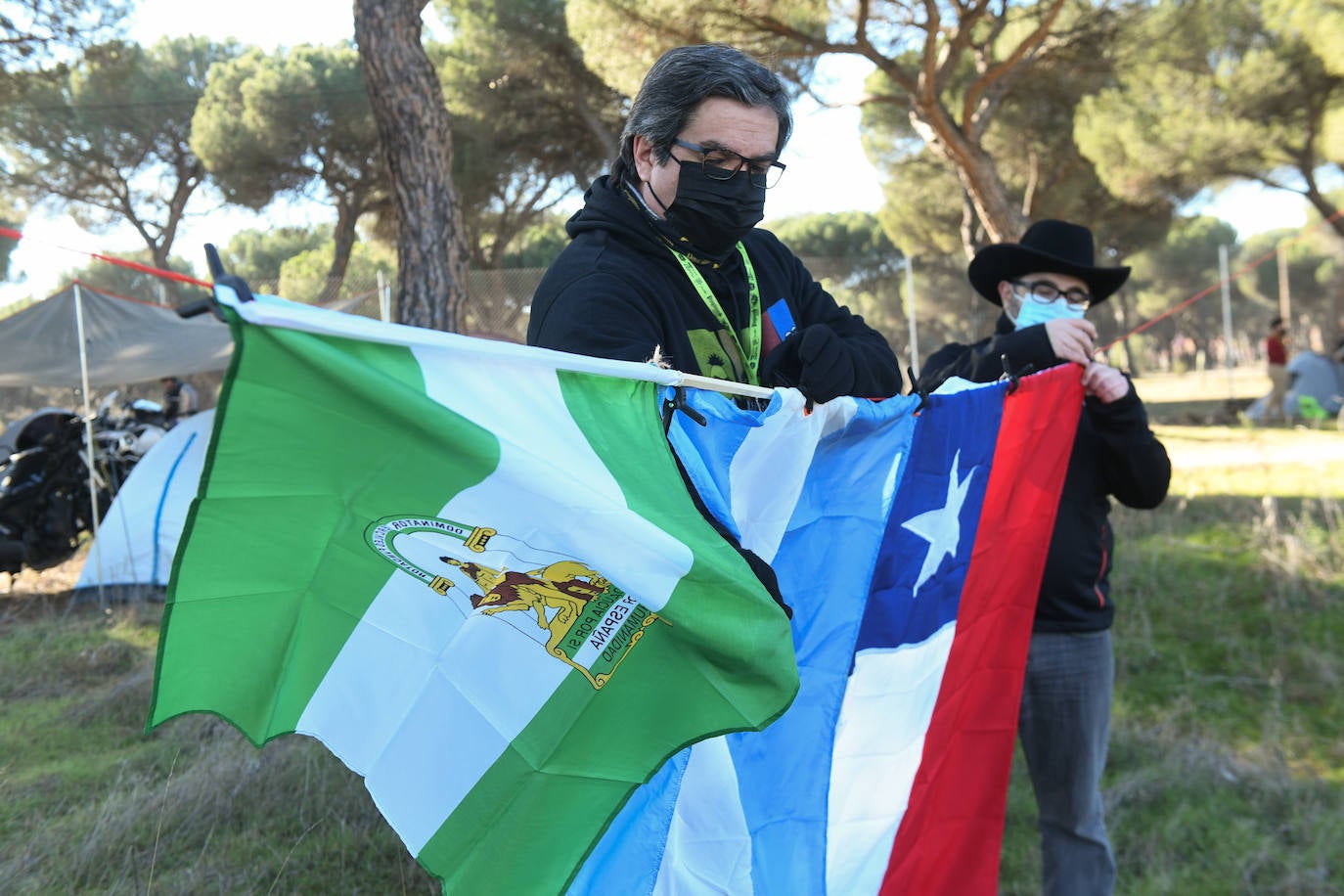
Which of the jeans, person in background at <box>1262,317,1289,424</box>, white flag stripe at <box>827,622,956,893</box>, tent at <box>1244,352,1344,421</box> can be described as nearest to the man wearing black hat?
the jeans

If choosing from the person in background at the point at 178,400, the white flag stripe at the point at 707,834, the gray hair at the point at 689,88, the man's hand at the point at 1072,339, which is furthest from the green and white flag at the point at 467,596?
the person in background at the point at 178,400

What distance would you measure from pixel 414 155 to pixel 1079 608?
4.66 meters

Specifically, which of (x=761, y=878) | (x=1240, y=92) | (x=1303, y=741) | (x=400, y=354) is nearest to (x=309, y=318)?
(x=400, y=354)

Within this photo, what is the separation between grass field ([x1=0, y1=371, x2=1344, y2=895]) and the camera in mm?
3174

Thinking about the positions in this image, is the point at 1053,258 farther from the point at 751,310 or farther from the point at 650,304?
the point at 650,304

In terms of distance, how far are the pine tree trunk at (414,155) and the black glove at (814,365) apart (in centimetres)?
440

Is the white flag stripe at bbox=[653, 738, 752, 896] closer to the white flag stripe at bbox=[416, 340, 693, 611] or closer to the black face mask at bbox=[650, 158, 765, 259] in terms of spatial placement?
the white flag stripe at bbox=[416, 340, 693, 611]

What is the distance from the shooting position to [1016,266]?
3104 millimetres

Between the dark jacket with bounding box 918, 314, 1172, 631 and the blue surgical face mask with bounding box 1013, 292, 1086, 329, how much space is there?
17 cm

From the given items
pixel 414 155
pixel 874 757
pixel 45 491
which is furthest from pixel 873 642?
pixel 45 491

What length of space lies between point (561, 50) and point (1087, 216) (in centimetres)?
1197

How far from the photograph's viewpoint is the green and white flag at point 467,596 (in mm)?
1379

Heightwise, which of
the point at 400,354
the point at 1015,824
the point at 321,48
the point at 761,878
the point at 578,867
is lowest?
the point at 1015,824

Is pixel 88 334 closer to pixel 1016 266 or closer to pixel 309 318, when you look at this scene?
pixel 1016 266
